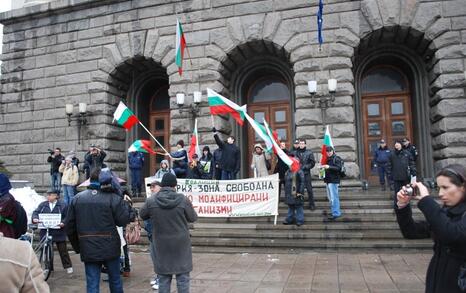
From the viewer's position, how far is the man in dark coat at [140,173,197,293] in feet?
17.5

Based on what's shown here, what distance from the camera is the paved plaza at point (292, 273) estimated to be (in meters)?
6.93

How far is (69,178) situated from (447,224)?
528 inches

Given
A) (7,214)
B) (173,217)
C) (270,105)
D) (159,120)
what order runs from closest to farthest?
1. (7,214)
2. (173,217)
3. (270,105)
4. (159,120)

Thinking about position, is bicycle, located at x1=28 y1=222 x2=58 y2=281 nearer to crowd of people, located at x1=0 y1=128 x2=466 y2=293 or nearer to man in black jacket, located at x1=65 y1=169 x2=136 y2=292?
crowd of people, located at x1=0 y1=128 x2=466 y2=293

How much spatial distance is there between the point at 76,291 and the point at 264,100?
39.6 ft

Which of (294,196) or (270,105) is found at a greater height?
(270,105)

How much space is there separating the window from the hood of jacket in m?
12.9

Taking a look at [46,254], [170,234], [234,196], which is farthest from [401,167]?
[46,254]

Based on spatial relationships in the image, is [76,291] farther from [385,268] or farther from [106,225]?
[385,268]

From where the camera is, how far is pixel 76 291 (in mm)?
7168

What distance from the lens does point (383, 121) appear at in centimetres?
1633

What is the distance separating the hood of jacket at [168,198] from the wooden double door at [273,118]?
1113 centimetres

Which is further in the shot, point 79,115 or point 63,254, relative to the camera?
point 79,115

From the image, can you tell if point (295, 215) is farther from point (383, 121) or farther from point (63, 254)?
point (383, 121)
